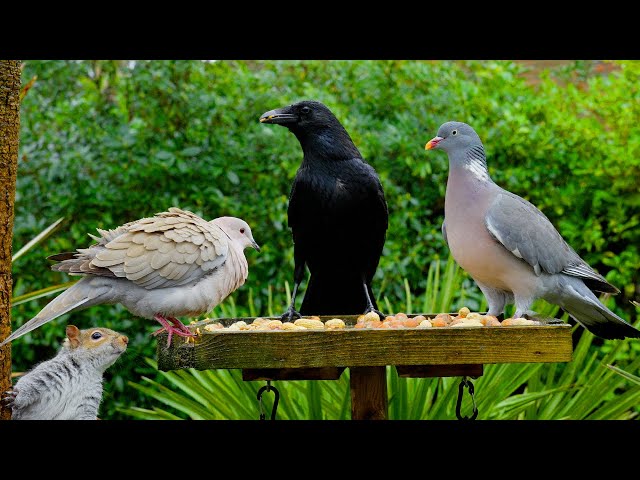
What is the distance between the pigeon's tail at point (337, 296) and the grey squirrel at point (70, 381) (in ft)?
2.63

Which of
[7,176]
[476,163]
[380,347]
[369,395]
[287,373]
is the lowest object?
[369,395]

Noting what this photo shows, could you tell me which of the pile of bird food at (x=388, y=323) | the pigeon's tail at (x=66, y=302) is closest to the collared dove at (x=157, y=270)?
the pigeon's tail at (x=66, y=302)

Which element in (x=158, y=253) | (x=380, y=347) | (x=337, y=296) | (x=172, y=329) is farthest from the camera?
(x=337, y=296)

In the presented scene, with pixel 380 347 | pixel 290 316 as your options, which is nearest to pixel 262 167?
pixel 290 316

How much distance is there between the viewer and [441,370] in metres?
2.71

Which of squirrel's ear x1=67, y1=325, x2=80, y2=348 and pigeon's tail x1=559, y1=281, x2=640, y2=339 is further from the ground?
pigeon's tail x1=559, y1=281, x2=640, y2=339

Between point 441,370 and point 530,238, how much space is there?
1.93 feet

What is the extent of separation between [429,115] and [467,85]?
452mm

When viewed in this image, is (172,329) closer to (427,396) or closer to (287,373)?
(287,373)

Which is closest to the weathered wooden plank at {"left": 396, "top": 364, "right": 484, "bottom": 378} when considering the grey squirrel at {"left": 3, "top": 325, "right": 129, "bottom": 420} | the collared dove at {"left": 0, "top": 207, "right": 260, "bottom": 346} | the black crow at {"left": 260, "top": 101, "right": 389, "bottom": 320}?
the black crow at {"left": 260, "top": 101, "right": 389, "bottom": 320}

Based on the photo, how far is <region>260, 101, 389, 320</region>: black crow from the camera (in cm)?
321

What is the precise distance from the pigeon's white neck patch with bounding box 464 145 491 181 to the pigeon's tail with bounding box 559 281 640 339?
0.50 meters

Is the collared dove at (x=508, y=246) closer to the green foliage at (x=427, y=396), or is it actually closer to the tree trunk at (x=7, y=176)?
the green foliage at (x=427, y=396)

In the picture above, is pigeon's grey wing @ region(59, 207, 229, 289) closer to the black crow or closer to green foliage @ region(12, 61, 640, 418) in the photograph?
the black crow
